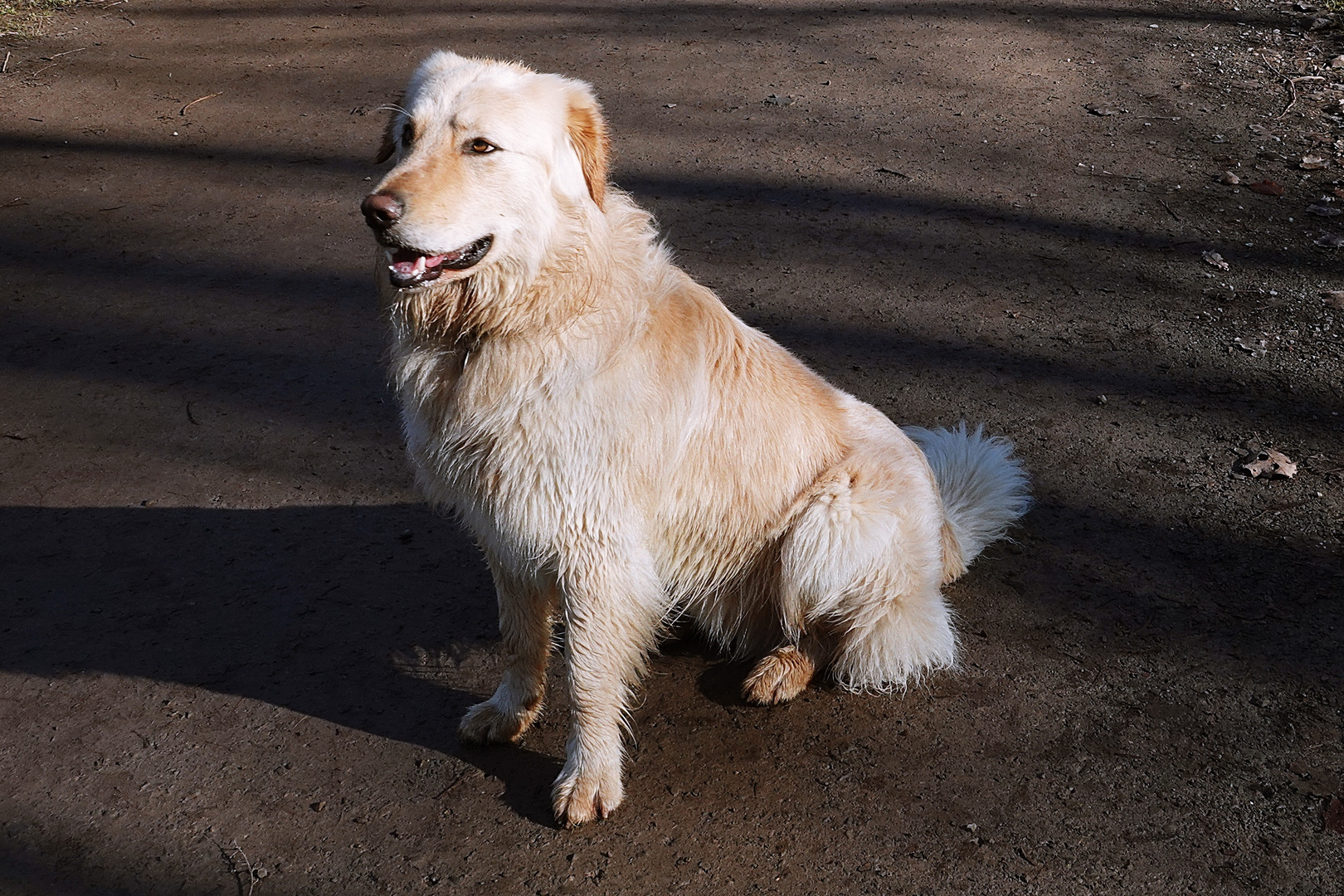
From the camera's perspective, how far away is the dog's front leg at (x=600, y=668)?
2924mm

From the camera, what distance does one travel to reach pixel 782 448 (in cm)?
316

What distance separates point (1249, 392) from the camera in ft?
15.4

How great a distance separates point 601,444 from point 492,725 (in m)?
1.08

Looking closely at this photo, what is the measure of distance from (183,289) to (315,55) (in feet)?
11.3

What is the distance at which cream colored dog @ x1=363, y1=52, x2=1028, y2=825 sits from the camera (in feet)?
8.48

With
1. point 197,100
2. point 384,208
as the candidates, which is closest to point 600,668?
point 384,208

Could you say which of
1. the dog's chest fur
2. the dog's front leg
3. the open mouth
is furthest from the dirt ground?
the open mouth

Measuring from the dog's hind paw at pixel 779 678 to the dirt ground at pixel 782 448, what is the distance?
67 mm

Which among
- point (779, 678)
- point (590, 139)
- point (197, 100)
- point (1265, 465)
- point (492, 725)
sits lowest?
point (492, 725)

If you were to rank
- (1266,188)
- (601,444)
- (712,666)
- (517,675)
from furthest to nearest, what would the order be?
1. (1266,188)
2. (712,666)
3. (517,675)
4. (601,444)

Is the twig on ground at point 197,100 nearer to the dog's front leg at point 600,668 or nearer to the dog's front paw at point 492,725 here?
the dog's front paw at point 492,725

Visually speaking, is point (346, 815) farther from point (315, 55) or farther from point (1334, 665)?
point (315, 55)

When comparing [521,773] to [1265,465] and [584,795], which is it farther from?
[1265,465]

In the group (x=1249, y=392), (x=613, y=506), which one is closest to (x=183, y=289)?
(x=613, y=506)
